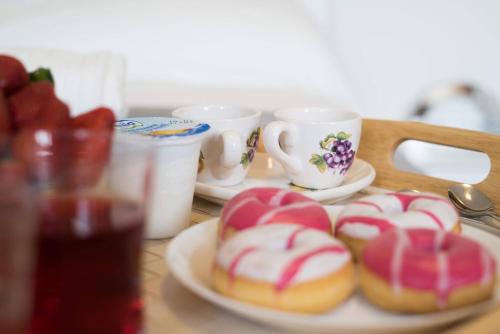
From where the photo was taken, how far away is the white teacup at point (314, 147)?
657 millimetres

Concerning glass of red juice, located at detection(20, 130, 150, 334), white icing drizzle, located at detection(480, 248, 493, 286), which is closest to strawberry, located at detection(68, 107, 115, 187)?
glass of red juice, located at detection(20, 130, 150, 334)

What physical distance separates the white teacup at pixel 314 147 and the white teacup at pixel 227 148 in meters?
0.02

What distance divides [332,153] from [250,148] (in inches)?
3.6

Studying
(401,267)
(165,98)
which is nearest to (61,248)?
(401,267)

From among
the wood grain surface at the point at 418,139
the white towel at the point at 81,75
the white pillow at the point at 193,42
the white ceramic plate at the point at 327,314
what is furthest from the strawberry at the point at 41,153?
the white pillow at the point at 193,42

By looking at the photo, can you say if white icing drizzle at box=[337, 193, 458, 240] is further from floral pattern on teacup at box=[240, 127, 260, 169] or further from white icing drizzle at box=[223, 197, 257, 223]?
floral pattern on teacup at box=[240, 127, 260, 169]

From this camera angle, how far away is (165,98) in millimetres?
1385

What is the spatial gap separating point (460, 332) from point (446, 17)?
71.1 inches

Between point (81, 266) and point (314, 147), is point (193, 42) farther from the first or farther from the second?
point (81, 266)

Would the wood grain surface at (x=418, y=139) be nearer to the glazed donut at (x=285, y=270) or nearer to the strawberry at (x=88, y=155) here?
the glazed donut at (x=285, y=270)

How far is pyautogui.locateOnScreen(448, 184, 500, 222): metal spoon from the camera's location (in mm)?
604

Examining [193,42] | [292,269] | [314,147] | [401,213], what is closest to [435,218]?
[401,213]

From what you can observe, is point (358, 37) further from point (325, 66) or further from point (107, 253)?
point (107, 253)

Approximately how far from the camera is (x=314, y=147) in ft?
2.18
